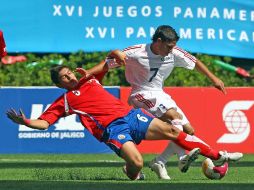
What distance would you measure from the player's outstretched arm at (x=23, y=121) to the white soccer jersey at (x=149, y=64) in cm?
159

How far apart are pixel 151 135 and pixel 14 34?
8.88 m

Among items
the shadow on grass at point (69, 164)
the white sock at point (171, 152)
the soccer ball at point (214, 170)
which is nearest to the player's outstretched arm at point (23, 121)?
the white sock at point (171, 152)

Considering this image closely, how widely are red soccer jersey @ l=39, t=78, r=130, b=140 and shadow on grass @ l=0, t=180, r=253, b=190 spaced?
0.96m

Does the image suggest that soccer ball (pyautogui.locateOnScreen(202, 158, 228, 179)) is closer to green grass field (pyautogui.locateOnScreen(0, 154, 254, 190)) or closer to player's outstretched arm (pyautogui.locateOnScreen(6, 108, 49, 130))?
green grass field (pyautogui.locateOnScreen(0, 154, 254, 190))

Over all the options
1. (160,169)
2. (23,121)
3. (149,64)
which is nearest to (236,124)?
(149,64)

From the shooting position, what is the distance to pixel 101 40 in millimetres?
20031

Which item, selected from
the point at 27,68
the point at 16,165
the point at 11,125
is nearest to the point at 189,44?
the point at 27,68

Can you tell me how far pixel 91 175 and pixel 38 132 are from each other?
553 cm

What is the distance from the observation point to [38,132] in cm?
1742

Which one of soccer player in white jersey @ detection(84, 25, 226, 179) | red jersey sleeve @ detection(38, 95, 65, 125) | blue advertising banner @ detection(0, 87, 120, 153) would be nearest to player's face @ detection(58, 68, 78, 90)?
red jersey sleeve @ detection(38, 95, 65, 125)

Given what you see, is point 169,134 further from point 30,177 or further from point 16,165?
point 16,165

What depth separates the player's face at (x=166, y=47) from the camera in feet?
37.7

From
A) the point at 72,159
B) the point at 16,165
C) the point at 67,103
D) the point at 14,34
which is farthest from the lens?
the point at 14,34

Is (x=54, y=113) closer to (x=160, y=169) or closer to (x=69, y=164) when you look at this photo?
(x=160, y=169)
